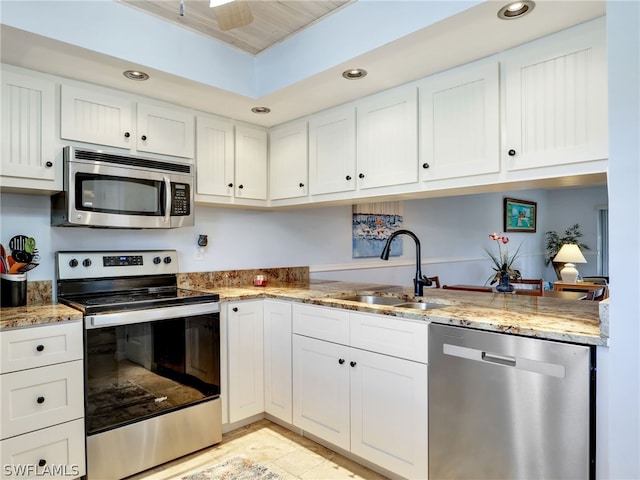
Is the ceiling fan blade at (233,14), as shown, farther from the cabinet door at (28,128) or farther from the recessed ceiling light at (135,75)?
the cabinet door at (28,128)

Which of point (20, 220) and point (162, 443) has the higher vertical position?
Result: point (20, 220)

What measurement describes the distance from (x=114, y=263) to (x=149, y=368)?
2.52 ft

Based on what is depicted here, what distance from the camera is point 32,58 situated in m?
1.97

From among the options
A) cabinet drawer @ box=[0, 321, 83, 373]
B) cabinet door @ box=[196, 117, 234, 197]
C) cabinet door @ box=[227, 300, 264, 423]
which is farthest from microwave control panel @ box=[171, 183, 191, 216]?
cabinet drawer @ box=[0, 321, 83, 373]

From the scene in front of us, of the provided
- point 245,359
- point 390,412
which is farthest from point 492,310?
point 245,359

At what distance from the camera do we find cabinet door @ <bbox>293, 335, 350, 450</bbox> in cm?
219

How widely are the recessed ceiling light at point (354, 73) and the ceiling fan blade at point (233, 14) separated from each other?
741mm

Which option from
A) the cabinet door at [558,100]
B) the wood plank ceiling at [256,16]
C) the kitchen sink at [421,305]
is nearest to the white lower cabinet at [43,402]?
the wood plank ceiling at [256,16]

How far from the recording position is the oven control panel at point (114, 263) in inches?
93.4

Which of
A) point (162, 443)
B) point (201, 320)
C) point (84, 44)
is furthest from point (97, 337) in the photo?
point (84, 44)

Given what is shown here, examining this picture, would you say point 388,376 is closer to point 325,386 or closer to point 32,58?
point 325,386

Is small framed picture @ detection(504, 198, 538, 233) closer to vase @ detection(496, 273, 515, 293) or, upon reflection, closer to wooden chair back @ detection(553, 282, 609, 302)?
wooden chair back @ detection(553, 282, 609, 302)

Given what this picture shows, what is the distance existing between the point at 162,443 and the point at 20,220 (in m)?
1.49

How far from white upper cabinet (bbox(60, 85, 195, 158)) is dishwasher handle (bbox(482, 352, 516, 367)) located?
7.02ft
